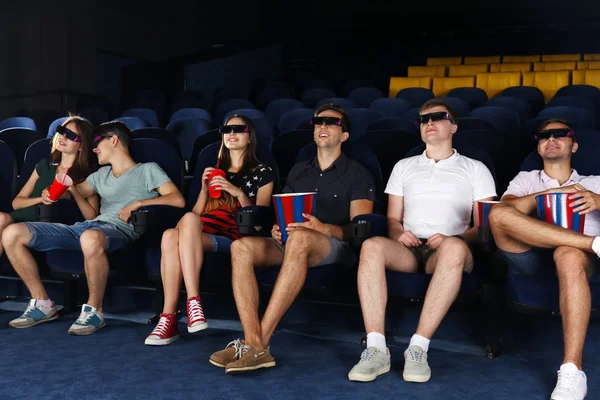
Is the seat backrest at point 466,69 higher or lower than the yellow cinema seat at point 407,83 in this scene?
higher

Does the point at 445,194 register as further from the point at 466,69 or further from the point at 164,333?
the point at 466,69

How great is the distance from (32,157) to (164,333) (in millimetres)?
1129

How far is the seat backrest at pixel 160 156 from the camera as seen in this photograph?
238cm

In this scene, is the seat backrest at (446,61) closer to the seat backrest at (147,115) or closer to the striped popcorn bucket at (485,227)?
the seat backrest at (147,115)

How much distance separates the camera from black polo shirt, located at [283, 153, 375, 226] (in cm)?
204

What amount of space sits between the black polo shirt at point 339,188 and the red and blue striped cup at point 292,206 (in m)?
0.33

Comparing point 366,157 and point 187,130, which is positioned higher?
point 187,130

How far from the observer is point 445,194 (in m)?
1.94

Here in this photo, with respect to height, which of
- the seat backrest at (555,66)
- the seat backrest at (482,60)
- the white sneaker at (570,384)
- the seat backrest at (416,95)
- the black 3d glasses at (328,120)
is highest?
the seat backrest at (482,60)

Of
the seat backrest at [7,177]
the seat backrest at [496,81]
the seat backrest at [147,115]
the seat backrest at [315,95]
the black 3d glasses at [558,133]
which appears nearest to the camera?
the black 3d glasses at [558,133]

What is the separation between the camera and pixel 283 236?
1.76m

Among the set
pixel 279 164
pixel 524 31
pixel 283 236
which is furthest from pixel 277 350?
pixel 524 31

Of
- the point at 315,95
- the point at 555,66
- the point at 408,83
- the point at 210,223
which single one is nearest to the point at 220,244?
the point at 210,223

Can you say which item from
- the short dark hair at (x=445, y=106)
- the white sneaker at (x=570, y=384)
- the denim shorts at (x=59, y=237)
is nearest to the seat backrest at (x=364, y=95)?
the short dark hair at (x=445, y=106)
